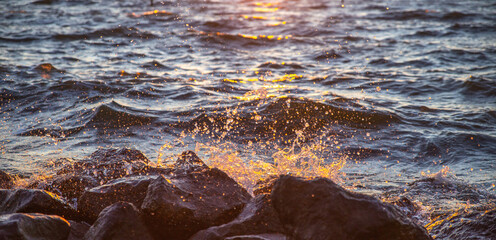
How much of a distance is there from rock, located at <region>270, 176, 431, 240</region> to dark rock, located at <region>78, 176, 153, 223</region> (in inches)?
46.3

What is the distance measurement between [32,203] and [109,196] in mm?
550

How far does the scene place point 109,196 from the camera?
3.71 metres

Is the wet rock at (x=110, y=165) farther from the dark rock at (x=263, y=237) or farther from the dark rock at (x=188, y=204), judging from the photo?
the dark rock at (x=263, y=237)

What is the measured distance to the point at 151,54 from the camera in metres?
12.5

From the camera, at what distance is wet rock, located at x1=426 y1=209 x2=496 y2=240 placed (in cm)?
366

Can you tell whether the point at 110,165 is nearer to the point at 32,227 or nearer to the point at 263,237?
the point at 32,227

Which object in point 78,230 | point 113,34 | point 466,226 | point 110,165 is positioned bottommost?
point 113,34

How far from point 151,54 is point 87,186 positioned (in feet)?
28.3

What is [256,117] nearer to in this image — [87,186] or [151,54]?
[87,186]

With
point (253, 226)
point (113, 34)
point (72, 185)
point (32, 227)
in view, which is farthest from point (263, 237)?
point (113, 34)

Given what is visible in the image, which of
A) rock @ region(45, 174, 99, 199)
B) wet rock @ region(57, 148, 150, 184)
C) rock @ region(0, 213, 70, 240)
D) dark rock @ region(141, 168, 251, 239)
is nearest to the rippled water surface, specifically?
wet rock @ region(57, 148, 150, 184)

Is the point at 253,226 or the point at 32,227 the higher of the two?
the point at 32,227

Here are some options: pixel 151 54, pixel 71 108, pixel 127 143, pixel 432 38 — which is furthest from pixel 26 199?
pixel 432 38

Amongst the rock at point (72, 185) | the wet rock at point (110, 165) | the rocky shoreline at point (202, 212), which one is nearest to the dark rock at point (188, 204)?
the rocky shoreline at point (202, 212)
